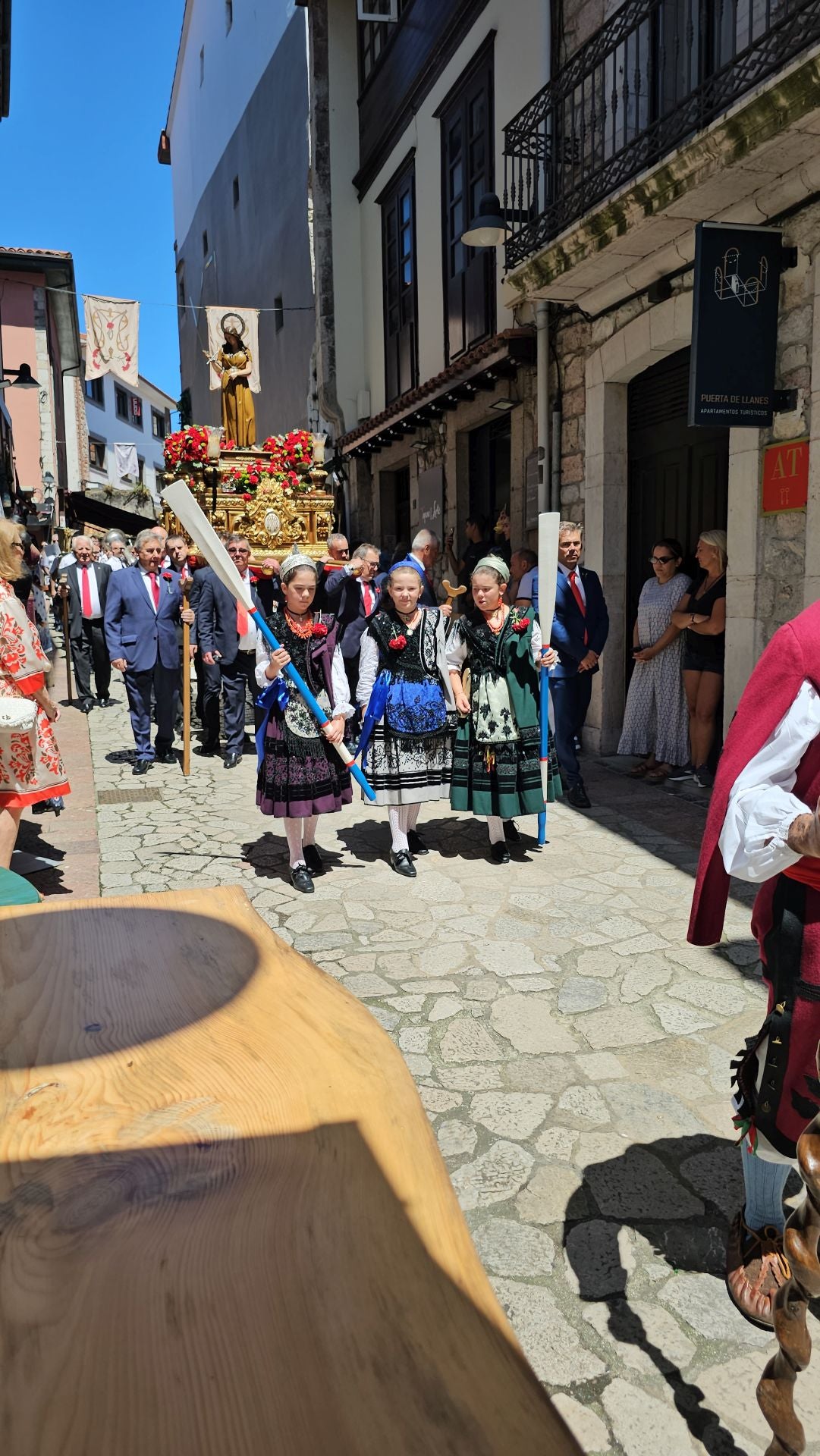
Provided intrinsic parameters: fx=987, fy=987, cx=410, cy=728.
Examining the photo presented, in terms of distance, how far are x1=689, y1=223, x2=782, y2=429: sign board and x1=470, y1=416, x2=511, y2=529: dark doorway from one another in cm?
508

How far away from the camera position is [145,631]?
830 centimetres

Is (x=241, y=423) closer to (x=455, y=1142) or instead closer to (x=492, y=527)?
(x=492, y=527)

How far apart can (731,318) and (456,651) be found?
2.76m

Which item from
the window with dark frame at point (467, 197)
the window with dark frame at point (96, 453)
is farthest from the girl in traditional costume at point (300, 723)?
the window with dark frame at point (96, 453)

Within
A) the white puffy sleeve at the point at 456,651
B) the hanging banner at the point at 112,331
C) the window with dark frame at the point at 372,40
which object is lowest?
the white puffy sleeve at the point at 456,651

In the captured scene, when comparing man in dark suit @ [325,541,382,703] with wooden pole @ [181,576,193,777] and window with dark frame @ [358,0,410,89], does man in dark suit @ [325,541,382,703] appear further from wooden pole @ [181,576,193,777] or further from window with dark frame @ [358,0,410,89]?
window with dark frame @ [358,0,410,89]

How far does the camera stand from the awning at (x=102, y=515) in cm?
2738

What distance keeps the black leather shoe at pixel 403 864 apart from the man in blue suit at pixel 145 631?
11.4 feet

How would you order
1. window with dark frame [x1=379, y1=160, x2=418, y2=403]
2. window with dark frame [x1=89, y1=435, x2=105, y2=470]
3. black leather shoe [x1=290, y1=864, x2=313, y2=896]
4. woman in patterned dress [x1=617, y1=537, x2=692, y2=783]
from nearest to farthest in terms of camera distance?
black leather shoe [x1=290, y1=864, x2=313, y2=896] → woman in patterned dress [x1=617, y1=537, x2=692, y2=783] → window with dark frame [x1=379, y1=160, x2=418, y2=403] → window with dark frame [x1=89, y1=435, x2=105, y2=470]

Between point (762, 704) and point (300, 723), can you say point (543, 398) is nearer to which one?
point (300, 723)

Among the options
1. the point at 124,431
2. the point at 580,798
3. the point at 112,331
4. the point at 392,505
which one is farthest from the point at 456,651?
the point at 124,431

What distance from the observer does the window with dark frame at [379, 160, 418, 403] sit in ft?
44.3

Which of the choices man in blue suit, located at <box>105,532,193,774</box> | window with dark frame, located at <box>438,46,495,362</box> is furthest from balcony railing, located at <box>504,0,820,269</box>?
man in blue suit, located at <box>105,532,193,774</box>

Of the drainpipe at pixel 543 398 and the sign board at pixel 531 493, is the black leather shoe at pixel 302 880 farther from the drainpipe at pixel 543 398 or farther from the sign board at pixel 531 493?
the sign board at pixel 531 493
